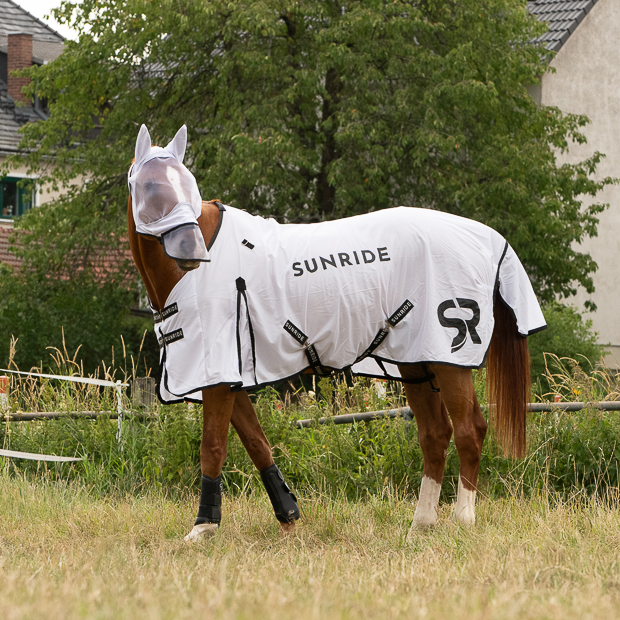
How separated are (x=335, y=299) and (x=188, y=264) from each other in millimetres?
833

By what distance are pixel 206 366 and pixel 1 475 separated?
118 inches

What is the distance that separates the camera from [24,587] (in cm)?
293

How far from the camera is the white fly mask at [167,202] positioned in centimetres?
377

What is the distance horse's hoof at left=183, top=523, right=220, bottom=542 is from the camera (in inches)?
161

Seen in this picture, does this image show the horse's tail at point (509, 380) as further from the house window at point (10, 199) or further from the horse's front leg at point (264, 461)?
the house window at point (10, 199)

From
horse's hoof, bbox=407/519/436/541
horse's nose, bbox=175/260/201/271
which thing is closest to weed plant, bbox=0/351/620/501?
horse's hoof, bbox=407/519/436/541

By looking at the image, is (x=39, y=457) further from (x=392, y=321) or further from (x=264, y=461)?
(x=392, y=321)

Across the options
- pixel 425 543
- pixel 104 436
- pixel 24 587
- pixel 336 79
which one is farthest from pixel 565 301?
pixel 24 587

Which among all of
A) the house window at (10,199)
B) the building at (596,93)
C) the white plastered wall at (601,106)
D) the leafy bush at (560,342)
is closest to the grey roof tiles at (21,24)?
the house window at (10,199)

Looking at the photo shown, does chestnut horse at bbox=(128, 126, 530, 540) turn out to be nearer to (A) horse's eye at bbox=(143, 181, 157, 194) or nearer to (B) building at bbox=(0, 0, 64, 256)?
(A) horse's eye at bbox=(143, 181, 157, 194)

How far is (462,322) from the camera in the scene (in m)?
4.41

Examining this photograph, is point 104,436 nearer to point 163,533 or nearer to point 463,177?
point 163,533

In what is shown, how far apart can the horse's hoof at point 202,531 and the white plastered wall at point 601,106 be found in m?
18.1

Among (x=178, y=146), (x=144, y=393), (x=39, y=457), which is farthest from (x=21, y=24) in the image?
(x=178, y=146)
